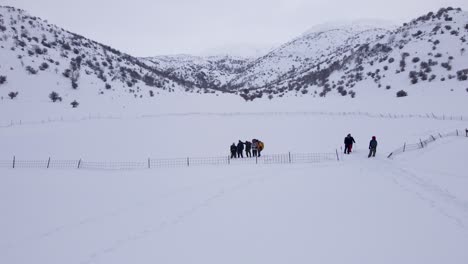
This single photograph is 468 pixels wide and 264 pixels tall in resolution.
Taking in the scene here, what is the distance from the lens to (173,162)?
1135 inches

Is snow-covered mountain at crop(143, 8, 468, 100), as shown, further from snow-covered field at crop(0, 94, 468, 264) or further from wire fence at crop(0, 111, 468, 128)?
snow-covered field at crop(0, 94, 468, 264)

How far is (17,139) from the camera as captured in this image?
120 feet

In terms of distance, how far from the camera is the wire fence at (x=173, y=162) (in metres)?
26.0

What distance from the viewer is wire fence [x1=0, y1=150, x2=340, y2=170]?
26.0m

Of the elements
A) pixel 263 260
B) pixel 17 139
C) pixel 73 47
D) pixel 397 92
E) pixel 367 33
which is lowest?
pixel 263 260

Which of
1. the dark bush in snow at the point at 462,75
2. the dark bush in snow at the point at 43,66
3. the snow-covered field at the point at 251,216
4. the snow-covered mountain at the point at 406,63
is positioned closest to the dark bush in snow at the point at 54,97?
the dark bush in snow at the point at 43,66

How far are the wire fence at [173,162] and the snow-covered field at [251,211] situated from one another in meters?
1.86

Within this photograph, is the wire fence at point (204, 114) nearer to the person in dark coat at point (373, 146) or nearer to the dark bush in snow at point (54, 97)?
the dark bush in snow at point (54, 97)

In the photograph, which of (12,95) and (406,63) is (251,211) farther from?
(406,63)

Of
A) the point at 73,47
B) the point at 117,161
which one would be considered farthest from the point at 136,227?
the point at 73,47

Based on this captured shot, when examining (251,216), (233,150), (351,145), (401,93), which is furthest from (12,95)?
(401,93)

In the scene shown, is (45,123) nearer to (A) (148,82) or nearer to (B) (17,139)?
(B) (17,139)

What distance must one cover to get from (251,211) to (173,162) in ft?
53.4

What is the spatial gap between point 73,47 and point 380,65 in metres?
67.6
